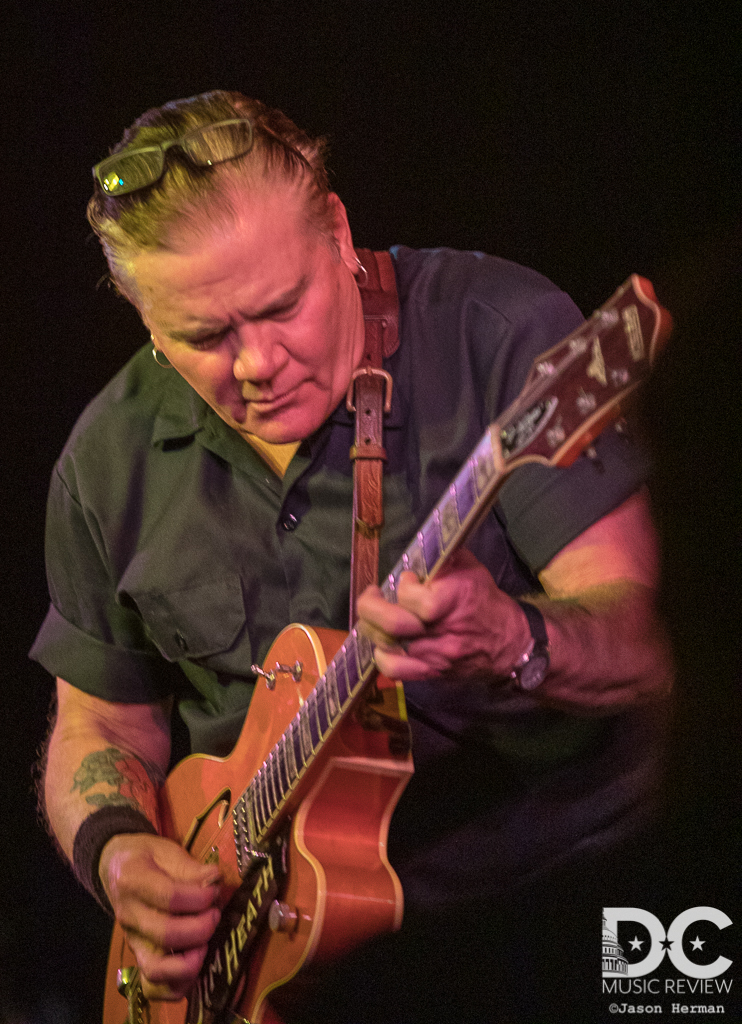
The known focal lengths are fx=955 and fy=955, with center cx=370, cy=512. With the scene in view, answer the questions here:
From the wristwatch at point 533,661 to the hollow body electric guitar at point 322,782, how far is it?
0.46 ft

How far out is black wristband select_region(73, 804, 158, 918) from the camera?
5.73 ft

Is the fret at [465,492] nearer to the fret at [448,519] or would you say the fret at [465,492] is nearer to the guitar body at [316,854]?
the fret at [448,519]

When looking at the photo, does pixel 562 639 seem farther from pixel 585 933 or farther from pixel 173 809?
pixel 173 809

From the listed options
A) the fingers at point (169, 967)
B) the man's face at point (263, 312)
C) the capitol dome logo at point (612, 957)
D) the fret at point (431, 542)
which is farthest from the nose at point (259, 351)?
the capitol dome logo at point (612, 957)

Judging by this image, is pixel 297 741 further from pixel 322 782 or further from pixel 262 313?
pixel 262 313

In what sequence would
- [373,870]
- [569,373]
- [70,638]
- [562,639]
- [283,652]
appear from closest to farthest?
[569,373] → [562,639] → [373,870] → [283,652] → [70,638]

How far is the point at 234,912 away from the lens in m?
1.53

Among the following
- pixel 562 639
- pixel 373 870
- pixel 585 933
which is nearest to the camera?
pixel 562 639

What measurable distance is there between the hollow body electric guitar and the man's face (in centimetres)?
38

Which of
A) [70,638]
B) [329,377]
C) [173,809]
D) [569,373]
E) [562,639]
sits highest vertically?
[569,373]

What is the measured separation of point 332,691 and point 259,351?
0.52 metres

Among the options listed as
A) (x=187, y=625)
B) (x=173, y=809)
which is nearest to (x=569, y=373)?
(x=187, y=625)

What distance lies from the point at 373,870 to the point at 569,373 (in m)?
0.80

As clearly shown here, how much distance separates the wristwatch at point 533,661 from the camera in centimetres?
111
